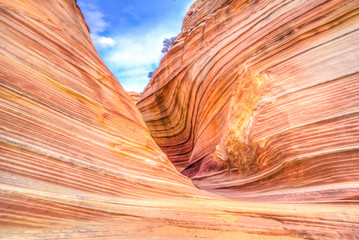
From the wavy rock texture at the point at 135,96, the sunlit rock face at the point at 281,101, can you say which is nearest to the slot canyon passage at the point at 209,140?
the sunlit rock face at the point at 281,101

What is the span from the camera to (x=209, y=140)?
138 inches

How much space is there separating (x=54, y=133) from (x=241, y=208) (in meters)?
1.23

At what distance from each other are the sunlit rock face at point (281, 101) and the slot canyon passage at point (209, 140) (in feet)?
0.04

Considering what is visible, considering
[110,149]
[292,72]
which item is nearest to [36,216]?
[110,149]

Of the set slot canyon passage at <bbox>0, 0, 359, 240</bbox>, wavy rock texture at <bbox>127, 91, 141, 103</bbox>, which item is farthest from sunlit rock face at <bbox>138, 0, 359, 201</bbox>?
wavy rock texture at <bbox>127, 91, 141, 103</bbox>

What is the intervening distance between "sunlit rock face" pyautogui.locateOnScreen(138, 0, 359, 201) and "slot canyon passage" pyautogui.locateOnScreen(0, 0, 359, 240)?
0.04 feet

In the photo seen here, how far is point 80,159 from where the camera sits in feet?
4.83

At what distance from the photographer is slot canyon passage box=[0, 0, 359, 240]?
114 cm

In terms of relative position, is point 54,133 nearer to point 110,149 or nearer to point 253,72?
point 110,149

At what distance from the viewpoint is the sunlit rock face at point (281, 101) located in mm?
1808

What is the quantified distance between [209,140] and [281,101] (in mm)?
1424

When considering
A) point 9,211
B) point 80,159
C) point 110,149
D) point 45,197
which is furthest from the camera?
point 110,149

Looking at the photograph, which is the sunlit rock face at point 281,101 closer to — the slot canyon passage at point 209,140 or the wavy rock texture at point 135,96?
the slot canyon passage at point 209,140

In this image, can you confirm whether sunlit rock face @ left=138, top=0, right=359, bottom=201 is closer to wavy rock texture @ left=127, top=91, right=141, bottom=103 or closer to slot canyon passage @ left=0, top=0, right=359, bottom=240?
slot canyon passage @ left=0, top=0, right=359, bottom=240
